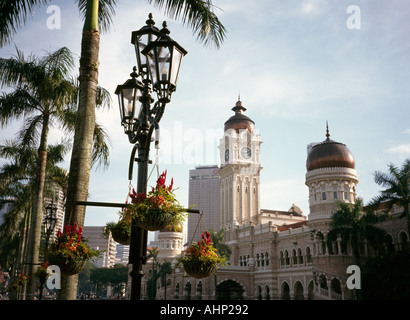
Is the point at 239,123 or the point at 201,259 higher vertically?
the point at 239,123

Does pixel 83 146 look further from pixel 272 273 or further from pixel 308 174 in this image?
pixel 272 273

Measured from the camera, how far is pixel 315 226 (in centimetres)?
3784

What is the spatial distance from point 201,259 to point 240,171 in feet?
188

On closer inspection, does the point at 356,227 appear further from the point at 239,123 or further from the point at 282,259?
the point at 239,123

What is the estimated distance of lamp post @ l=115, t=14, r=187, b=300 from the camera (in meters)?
5.13

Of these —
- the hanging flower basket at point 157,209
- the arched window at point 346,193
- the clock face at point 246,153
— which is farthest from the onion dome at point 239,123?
the hanging flower basket at point 157,209

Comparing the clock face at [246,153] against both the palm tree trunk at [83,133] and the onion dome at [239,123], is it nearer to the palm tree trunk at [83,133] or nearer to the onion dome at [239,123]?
the onion dome at [239,123]

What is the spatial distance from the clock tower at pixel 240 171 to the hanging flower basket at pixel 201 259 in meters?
52.3

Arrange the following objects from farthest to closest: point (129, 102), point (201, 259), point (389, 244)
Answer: point (389, 244) → point (129, 102) → point (201, 259)

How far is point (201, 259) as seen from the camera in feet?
Answer: 18.5

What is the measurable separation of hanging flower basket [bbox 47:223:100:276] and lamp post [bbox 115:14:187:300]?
951 mm

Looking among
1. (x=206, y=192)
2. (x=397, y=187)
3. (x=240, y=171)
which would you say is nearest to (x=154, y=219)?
(x=397, y=187)

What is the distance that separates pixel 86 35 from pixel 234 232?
48828 mm

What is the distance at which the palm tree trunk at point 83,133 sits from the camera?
6.75 meters
